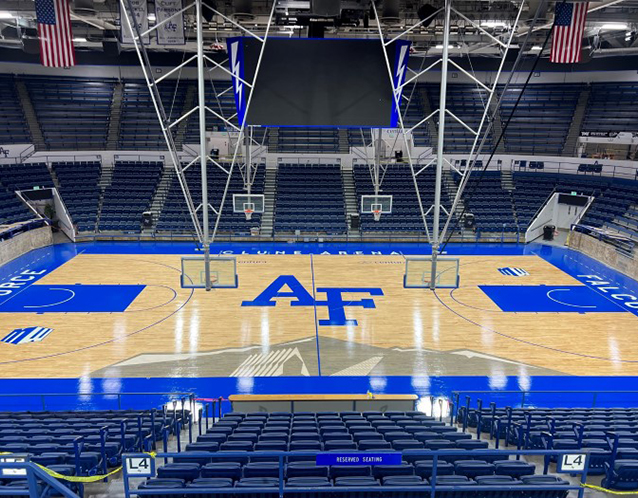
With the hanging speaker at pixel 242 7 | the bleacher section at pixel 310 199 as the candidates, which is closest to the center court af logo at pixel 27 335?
the hanging speaker at pixel 242 7

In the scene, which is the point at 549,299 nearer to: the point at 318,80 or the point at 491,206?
the point at 491,206

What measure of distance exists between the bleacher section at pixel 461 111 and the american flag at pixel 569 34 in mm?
18254

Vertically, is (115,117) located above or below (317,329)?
above

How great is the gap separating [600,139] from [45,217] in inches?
1343

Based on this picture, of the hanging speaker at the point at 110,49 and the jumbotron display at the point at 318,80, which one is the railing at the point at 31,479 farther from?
the hanging speaker at the point at 110,49

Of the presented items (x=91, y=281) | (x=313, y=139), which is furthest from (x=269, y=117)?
(x=313, y=139)

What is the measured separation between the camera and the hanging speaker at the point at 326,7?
1320 centimetres

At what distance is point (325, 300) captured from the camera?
20.5 meters

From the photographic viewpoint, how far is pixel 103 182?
33.2 meters

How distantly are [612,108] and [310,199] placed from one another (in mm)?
22055

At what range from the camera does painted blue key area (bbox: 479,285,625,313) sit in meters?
19.7

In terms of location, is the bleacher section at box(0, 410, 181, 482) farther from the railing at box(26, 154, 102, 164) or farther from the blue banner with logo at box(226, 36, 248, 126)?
the railing at box(26, 154, 102, 164)

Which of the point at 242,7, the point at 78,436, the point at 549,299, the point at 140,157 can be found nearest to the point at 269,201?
the point at 140,157

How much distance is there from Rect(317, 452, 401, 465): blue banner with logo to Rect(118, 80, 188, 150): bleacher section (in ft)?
111
